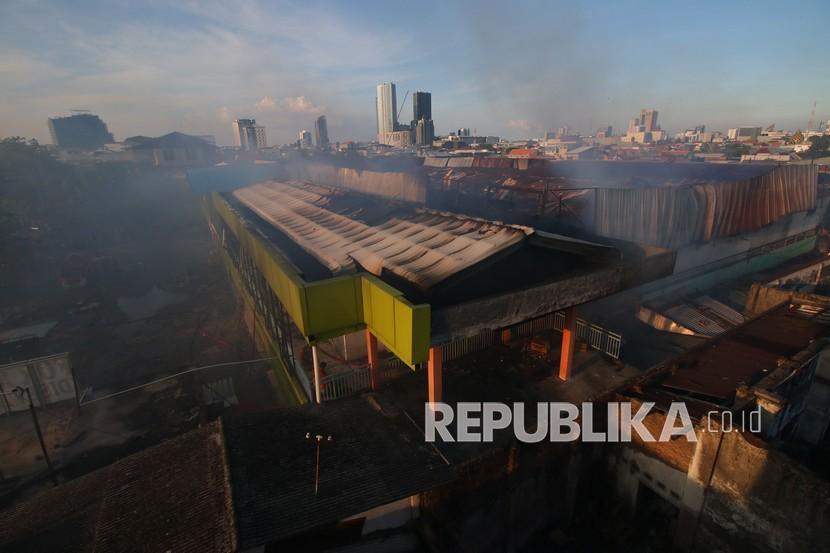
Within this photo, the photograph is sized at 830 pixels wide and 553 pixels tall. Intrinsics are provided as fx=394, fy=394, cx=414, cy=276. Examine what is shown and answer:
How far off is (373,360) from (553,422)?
4.68 meters

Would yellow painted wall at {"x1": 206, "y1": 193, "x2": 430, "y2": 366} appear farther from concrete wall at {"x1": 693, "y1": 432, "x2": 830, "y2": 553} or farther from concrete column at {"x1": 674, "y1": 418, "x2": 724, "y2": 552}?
concrete wall at {"x1": 693, "y1": 432, "x2": 830, "y2": 553}

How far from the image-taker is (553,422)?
9.48 meters

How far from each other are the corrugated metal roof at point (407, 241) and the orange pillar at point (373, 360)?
1.89 m

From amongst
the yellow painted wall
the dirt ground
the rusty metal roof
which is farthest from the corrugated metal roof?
the dirt ground

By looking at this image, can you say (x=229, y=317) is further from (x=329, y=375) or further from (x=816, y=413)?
(x=816, y=413)

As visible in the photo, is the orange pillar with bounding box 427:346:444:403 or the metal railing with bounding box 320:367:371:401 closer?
the orange pillar with bounding box 427:346:444:403

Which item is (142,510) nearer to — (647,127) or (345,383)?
(345,383)

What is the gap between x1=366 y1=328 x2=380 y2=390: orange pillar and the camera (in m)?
10.1

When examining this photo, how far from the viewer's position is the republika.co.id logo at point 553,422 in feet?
28.7

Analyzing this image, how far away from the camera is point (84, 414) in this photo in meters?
13.3

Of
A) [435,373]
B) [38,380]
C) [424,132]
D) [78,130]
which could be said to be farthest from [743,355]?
[78,130]

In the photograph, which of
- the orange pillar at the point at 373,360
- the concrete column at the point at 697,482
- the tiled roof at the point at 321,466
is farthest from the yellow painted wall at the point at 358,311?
the concrete column at the point at 697,482

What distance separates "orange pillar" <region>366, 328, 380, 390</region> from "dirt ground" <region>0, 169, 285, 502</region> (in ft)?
18.0

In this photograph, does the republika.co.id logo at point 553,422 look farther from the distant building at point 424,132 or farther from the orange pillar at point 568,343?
the distant building at point 424,132
